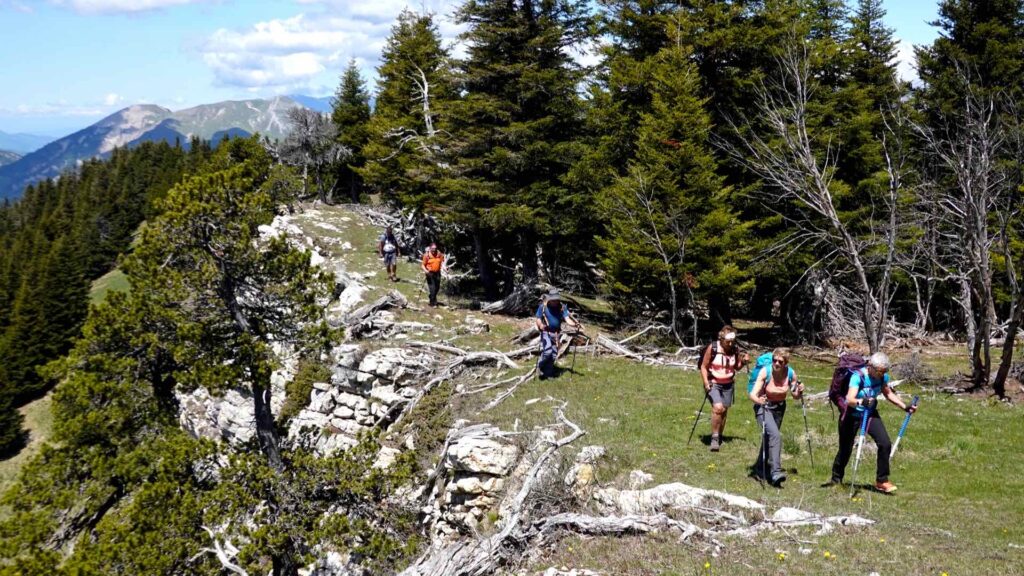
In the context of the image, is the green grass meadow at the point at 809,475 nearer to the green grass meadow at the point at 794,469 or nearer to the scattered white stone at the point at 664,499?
the green grass meadow at the point at 794,469

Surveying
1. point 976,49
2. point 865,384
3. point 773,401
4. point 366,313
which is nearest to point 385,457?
point 366,313

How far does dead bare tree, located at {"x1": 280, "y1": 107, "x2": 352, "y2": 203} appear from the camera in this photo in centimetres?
5497

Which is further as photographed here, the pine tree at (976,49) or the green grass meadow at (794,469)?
the pine tree at (976,49)

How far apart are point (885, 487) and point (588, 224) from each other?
684 inches

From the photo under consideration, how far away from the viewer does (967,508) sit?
9500 mm

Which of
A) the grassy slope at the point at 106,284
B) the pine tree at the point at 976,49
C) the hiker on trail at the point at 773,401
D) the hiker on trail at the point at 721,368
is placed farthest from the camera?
the grassy slope at the point at 106,284

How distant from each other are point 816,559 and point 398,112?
127 feet

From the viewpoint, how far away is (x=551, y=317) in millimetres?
15891

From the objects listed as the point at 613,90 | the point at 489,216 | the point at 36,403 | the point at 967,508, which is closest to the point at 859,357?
the point at 967,508

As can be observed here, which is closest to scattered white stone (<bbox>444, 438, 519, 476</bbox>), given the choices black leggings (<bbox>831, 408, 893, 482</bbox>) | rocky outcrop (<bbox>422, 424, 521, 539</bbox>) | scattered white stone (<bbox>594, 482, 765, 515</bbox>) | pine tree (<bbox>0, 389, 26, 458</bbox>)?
rocky outcrop (<bbox>422, 424, 521, 539</bbox>)

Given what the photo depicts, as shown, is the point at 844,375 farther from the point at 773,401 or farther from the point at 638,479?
the point at 638,479

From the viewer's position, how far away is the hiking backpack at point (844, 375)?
970 cm

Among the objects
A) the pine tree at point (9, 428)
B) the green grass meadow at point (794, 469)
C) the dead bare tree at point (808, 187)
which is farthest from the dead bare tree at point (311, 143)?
the dead bare tree at point (808, 187)

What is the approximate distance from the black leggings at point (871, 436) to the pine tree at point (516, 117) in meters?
15.2
